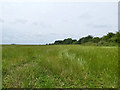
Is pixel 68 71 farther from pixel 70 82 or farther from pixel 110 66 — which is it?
pixel 110 66

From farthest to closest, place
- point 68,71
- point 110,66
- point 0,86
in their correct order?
point 110,66 → point 68,71 → point 0,86

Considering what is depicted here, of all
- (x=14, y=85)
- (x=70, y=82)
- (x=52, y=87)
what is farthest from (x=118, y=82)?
(x=14, y=85)

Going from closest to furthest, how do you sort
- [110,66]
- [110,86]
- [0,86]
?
[110,86] → [0,86] → [110,66]

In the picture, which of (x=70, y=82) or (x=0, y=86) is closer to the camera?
(x=0, y=86)

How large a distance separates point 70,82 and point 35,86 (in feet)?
2.93

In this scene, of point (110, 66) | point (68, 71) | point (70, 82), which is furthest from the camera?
point (110, 66)

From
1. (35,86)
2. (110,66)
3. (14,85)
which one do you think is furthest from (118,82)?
(14,85)

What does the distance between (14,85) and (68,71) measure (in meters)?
1.52

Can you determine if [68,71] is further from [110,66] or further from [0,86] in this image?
Result: [0,86]

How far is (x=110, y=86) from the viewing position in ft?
5.46

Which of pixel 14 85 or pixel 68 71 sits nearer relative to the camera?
pixel 14 85

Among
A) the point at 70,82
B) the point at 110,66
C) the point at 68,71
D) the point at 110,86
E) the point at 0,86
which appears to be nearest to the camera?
the point at 110,86

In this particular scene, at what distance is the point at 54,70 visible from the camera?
2.44m

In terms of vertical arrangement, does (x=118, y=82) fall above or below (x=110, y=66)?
below
